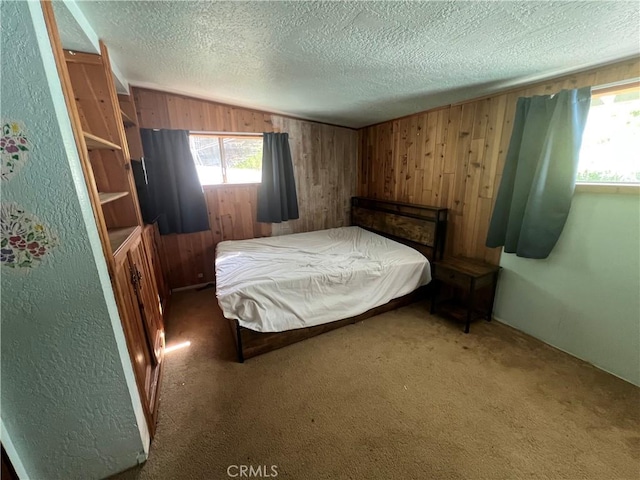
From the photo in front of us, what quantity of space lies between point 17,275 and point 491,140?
3.22 metres

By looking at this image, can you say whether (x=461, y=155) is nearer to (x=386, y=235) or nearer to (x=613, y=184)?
(x=613, y=184)

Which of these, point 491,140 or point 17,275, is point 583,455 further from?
point 17,275

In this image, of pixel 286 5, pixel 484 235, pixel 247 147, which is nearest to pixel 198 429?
pixel 286 5

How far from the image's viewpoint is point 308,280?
2230 mm

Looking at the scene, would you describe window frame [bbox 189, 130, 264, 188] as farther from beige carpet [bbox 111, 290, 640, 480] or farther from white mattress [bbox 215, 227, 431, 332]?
beige carpet [bbox 111, 290, 640, 480]

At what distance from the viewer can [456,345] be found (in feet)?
7.34

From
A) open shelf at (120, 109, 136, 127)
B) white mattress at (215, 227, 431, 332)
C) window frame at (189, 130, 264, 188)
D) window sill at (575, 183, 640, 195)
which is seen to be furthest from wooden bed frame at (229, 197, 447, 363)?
open shelf at (120, 109, 136, 127)

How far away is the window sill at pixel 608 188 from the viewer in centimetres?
169

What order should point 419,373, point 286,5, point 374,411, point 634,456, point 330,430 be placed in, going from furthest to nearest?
point 419,373 → point 374,411 → point 330,430 → point 634,456 → point 286,5

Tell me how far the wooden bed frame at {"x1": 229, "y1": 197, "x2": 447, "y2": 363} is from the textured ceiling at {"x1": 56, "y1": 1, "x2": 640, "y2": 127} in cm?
125

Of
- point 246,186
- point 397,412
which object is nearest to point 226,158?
point 246,186

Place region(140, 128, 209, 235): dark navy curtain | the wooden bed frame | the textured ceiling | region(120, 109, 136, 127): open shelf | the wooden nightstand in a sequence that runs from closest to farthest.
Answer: the textured ceiling < the wooden bed frame < the wooden nightstand < region(120, 109, 136, 127): open shelf < region(140, 128, 209, 235): dark navy curtain

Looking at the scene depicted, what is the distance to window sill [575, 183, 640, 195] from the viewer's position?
1693 mm

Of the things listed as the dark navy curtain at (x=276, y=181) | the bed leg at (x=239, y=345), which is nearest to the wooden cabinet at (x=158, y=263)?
the bed leg at (x=239, y=345)
